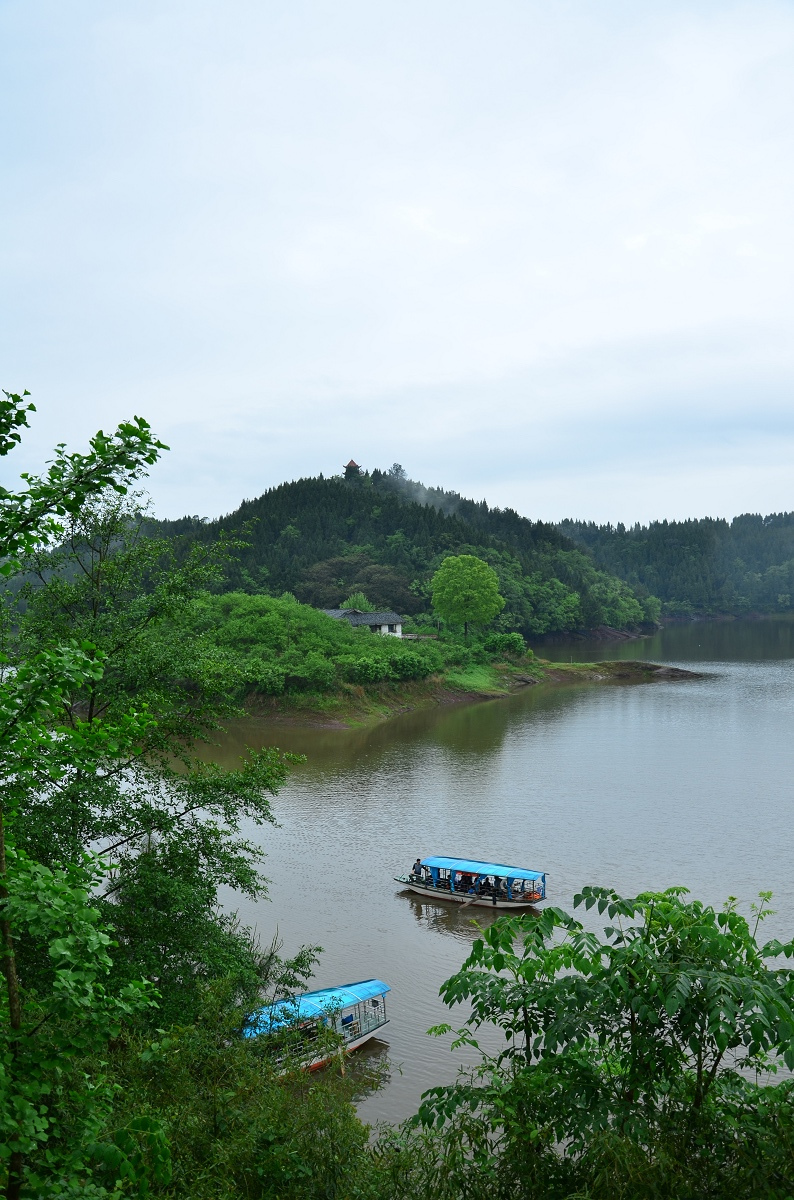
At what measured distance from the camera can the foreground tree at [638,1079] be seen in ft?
19.2

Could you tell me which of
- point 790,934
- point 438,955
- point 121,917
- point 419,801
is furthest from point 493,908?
point 121,917

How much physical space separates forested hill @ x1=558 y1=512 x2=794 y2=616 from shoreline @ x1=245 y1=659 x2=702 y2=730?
2754 inches

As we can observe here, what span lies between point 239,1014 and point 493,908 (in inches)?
619

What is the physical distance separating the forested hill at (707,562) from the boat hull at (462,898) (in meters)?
124

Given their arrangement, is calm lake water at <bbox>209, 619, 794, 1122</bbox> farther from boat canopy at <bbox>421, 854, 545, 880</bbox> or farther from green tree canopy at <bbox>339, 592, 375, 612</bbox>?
green tree canopy at <bbox>339, 592, 375, 612</bbox>

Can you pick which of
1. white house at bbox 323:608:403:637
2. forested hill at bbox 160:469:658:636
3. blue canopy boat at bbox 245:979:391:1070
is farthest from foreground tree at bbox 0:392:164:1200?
forested hill at bbox 160:469:658:636

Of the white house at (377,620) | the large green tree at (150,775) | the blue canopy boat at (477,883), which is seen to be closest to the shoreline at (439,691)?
the white house at (377,620)

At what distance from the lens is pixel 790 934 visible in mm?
20578

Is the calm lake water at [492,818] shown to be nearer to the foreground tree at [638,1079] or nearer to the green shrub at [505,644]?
the foreground tree at [638,1079]

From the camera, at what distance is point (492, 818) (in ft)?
107

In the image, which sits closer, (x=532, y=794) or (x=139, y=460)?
(x=139, y=460)

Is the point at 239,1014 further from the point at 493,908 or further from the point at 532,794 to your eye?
the point at 532,794

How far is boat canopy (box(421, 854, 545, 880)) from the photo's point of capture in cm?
2439

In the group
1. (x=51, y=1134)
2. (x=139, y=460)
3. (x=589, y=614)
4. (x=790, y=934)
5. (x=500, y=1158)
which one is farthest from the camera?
(x=589, y=614)
